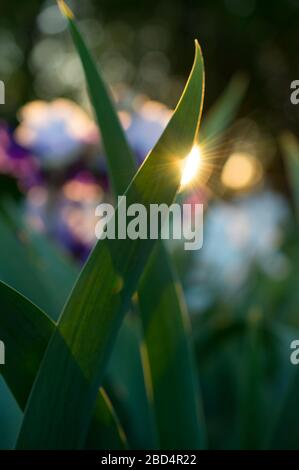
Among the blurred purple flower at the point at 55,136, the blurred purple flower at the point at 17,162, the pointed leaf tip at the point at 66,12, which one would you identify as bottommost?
the pointed leaf tip at the point at 66,12

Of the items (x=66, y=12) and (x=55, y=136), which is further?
(x=55, y=136)

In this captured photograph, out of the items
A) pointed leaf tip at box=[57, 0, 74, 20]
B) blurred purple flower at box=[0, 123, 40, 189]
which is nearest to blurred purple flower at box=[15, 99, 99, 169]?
blurred purple flower at box=[0, 123, 40, 189]

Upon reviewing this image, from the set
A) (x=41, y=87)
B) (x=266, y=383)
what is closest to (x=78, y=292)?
(x=266, y=383)

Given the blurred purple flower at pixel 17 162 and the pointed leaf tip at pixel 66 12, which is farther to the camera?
Answer: the blurred purple flower at pixel 17 162

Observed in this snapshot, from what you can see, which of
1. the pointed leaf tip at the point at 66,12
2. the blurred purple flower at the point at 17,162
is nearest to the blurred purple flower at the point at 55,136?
the blurred purple flower at the point at 17,162

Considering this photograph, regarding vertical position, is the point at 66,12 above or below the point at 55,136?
below

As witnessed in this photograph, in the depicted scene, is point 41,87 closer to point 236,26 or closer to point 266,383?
point 236,26

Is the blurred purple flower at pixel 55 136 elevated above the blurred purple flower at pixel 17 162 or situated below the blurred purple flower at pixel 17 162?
above

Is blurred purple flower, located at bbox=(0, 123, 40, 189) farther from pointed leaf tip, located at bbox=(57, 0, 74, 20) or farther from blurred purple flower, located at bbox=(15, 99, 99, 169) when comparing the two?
pointed leaf tip, located at bbox=(57, 0, 74, 20)

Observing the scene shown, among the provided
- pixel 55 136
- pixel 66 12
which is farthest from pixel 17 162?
pixel 66 12

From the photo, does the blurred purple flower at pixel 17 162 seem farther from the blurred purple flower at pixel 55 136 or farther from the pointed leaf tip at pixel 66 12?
the pointed leaf tip at pixel 66 12

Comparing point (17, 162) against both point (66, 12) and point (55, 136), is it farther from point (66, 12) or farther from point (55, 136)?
point (66, 12)
